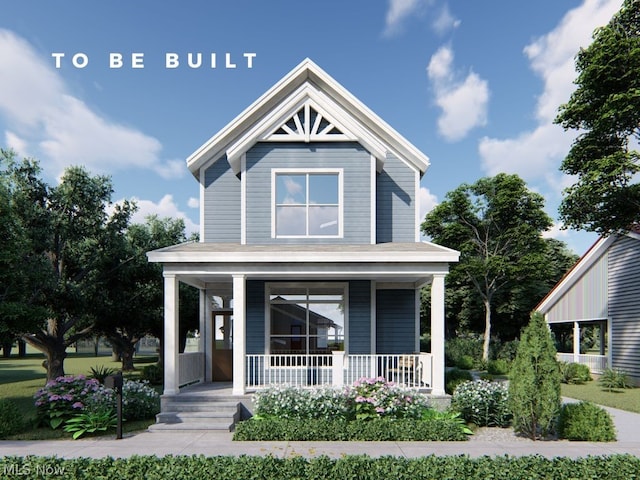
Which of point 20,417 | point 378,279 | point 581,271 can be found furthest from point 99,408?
point 581,271

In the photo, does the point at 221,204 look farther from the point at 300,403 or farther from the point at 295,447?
the point at 295,447

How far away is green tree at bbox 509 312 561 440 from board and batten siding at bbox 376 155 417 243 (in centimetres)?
511

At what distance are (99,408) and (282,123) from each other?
29.3 feet

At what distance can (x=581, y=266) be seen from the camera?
69.1ft

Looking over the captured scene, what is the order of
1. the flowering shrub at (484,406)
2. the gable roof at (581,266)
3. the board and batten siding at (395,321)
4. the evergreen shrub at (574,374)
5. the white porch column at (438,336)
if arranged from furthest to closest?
the gable roof at (581,266) < the evergreen shrub at (574,374) < the board and batten siding at (395,321) < the white porch column at (438,336) < the flowering shrub at (484,406)

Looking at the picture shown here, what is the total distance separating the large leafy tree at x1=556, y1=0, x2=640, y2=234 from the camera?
13930 mm

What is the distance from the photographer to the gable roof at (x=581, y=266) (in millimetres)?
19688

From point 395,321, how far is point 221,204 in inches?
261

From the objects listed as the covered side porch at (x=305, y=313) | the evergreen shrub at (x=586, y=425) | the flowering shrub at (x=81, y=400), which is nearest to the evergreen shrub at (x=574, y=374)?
the covered side porch at (x=305, y=313)

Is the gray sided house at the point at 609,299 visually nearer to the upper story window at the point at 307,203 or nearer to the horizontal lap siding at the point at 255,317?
the upper story window at the point at 307,203

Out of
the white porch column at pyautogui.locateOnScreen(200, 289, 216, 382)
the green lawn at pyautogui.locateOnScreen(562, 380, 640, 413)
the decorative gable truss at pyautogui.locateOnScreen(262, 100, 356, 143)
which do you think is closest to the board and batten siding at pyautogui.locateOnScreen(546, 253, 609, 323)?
the green lawn at pyautogui.locateOnScreen(562, 380, 640, 413)

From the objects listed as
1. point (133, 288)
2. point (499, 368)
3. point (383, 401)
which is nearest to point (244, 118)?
point (383, 401)

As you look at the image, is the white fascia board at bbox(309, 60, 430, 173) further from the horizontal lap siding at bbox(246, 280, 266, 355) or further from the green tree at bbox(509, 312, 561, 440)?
the green tree at bbox(509, 312, 561, 440)

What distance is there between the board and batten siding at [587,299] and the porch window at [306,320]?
14889 millimetres
